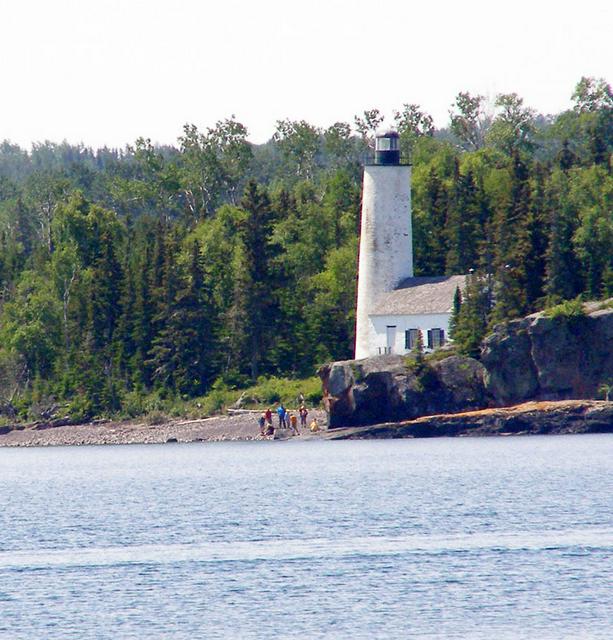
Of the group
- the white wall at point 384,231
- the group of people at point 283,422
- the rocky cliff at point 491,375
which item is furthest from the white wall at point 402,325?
the group of people at point 283,422

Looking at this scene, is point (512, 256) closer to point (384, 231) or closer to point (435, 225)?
point (384, 231)

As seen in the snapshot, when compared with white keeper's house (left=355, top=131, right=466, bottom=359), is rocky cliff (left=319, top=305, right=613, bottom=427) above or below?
below

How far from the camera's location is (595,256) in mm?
74938

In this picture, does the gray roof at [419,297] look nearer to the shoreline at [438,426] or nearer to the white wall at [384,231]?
the white wall at [384,231]

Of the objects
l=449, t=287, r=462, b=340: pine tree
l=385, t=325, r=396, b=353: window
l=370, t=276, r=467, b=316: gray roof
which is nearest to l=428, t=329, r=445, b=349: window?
l=370, t=276, r=467, b=316: gray roof

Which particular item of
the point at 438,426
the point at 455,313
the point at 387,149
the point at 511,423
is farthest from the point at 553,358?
the point at 387,149

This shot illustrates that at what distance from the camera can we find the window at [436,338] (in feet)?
238

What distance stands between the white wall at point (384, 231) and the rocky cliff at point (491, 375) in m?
5.32

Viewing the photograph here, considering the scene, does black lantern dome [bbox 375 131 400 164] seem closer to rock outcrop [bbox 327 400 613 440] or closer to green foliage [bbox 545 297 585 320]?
green foliage [bbox 545 297 585 320]

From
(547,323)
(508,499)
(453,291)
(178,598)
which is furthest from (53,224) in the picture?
(178,598)

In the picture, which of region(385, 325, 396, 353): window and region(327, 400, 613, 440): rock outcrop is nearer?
region(327, 400, 613, 440): rock outcrop

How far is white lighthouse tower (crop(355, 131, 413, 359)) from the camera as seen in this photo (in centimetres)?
7425

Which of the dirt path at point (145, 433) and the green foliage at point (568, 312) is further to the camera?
the dirt path at point (145, 433)

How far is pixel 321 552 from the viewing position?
1316 inches
